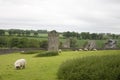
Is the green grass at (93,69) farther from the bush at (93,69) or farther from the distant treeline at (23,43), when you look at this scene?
the distant treeline at (23,43)

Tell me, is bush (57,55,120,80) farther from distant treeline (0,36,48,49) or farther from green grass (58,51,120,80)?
distant treeline (0,36,48,49)

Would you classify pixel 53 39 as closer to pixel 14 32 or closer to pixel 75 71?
pixel 75 71

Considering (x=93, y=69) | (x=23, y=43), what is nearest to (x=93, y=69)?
(x=93, y=69)

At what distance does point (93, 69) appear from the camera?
15.9 m

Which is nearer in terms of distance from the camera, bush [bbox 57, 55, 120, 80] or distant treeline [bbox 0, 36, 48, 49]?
bush [bbox 57, 55, 120, 80]

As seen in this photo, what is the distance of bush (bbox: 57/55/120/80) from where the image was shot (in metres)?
15.6

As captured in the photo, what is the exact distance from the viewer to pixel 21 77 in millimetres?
19578

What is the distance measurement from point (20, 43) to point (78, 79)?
269ft

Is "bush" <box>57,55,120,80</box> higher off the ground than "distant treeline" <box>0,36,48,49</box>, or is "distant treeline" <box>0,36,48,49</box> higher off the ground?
"bush" <box>57,55,120,80</box>

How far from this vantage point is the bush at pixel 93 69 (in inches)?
612

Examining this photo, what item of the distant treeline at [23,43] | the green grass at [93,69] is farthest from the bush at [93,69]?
the distant treeline at [23,43]

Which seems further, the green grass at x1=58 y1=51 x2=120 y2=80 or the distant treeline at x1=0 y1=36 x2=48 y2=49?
the distant treeline at x1=0 y1=36 x2=48 y2=49

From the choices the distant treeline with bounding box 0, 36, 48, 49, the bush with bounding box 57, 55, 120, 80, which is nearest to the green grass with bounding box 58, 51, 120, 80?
the bush with bounding box 57, 55, 120, 80

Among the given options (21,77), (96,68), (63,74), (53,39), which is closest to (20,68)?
(21,77)
